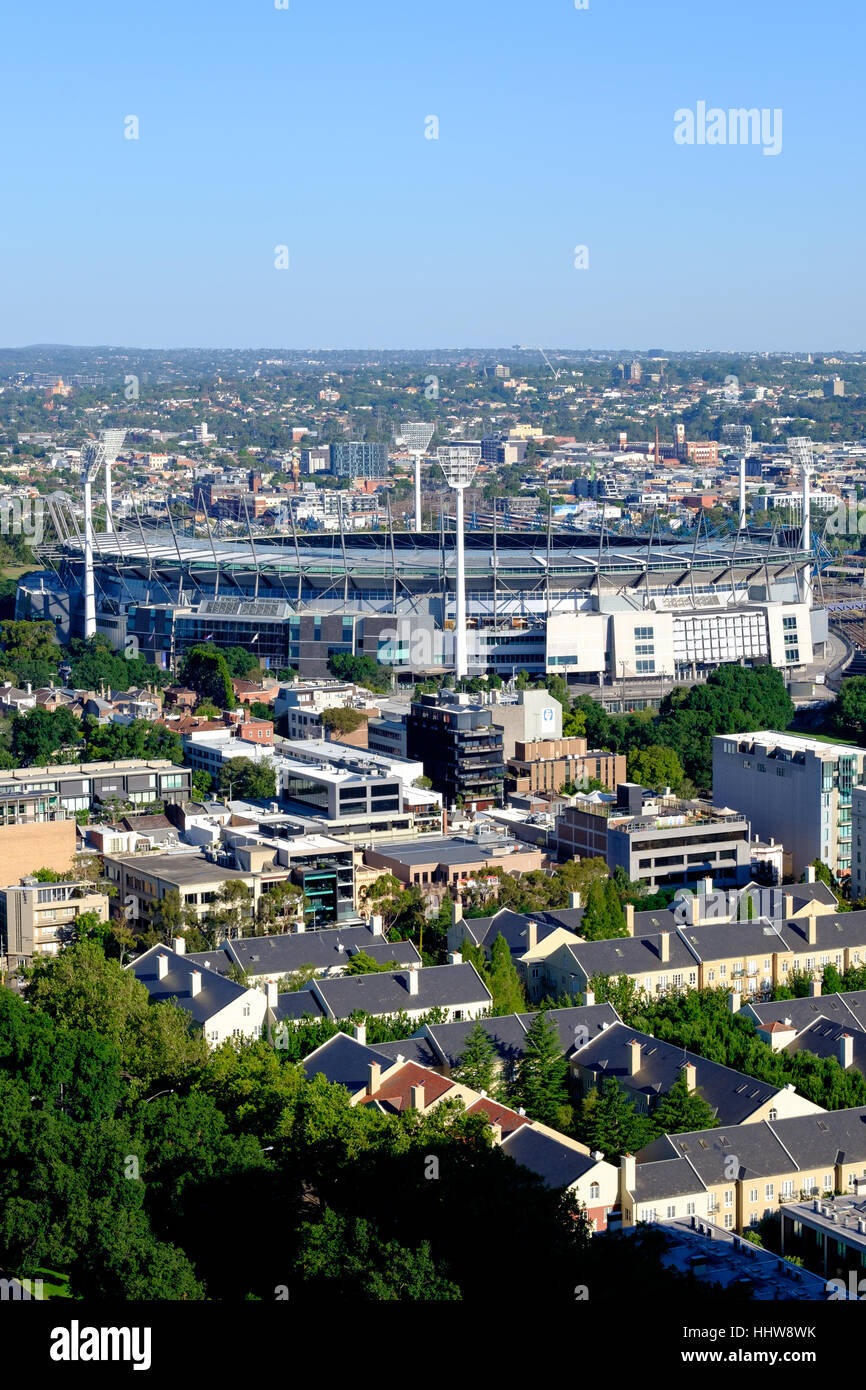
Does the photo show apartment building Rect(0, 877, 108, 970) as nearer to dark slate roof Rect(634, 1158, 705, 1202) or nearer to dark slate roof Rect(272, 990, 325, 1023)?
dark slate roof Rect(272, 990, 325, 1023)

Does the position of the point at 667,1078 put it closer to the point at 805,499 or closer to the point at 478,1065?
the point at 478,1065

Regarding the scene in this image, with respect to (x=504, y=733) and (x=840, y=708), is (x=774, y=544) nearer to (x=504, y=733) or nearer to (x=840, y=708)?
(x=840, y=708)

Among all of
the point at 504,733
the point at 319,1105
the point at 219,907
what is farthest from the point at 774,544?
the point at 319,1105

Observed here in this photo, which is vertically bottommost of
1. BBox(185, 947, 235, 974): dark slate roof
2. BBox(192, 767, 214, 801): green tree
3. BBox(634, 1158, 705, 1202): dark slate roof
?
BBox(192, 767, 214, 801): green tree

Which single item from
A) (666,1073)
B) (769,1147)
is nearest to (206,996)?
(666,1073)

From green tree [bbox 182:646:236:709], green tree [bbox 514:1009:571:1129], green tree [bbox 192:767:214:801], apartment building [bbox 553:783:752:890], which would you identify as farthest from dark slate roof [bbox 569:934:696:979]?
green tree [bbox 182:646:236:709]

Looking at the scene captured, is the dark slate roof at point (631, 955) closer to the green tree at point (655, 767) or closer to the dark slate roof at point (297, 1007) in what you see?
the dark slate roof at point (297, 1007)
